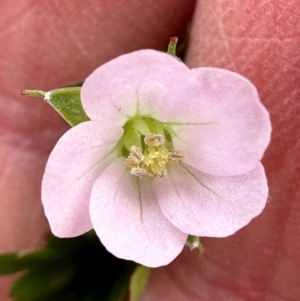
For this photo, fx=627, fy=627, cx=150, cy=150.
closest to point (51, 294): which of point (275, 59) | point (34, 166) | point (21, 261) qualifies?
point (21, 261)

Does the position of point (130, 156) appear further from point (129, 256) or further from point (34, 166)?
point (34, 166)

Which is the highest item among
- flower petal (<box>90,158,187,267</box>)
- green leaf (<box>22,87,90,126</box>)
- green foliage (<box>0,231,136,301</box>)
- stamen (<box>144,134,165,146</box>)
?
green leaf (<box>22,87,90,126</box>)

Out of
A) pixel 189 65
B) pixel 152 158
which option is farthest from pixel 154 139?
pixel 189 65

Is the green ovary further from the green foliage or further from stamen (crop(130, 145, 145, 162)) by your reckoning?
the green foliage

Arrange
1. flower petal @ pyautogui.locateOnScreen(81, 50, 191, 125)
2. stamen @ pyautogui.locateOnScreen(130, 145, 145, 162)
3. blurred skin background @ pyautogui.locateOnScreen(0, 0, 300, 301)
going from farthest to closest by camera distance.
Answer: blurred skin background @ pyautogui.locateOnScreen(0, 0, 300, 301) → stamen @ pyautogui.locateOnScreen(130, 145, 145, 162) → flower petal @ pyautogui.locateOnScreen(81, 50, 191, 125)

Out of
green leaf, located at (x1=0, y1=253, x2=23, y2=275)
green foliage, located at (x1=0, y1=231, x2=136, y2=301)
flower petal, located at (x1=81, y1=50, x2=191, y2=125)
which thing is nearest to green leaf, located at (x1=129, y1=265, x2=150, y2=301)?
green foliage, located at (x1=0, y1=231, x2=136, y2=301)

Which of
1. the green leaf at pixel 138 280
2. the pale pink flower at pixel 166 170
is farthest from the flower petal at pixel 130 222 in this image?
the green leaf at pixel 138 280

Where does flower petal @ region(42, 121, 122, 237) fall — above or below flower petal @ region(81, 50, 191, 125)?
below
